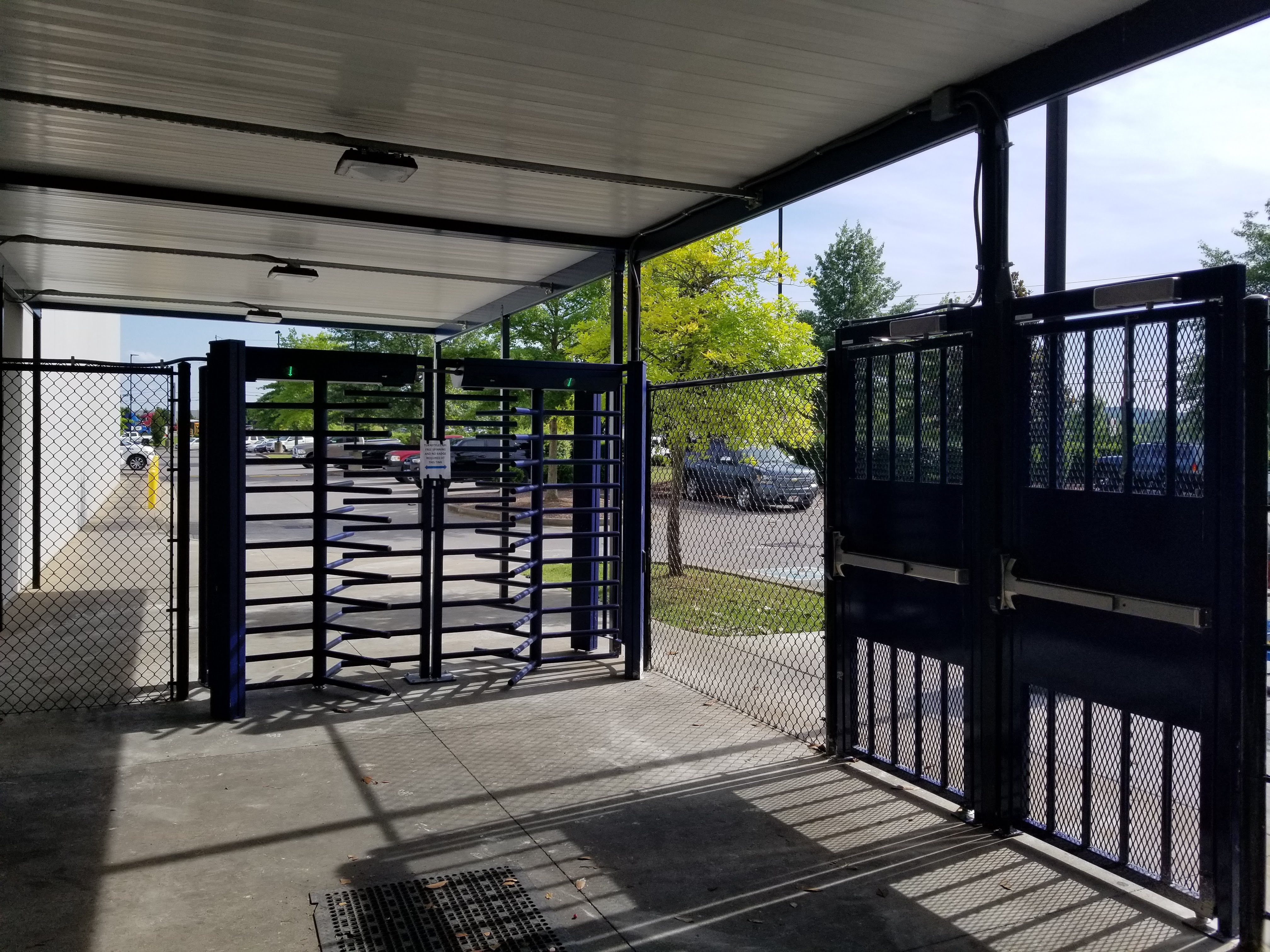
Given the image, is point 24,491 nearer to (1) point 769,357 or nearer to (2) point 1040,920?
(1) point 769,357

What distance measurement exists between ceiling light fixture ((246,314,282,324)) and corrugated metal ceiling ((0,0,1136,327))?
17.0 ft

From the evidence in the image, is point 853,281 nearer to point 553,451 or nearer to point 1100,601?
point 553,451

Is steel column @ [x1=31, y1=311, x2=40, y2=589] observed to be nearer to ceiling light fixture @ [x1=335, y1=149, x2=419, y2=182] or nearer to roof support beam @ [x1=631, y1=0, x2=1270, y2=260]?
ceiling light fixture @ [x1=335, y1=149, x2=419, y2=182]

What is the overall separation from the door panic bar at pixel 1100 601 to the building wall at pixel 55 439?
24.2 ft

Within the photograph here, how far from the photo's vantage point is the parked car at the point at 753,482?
8484 millimetres

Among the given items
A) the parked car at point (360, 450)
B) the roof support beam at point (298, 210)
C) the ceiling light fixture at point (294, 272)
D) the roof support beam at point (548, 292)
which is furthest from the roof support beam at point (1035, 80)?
the ceiling light fixture at point (294, 272)

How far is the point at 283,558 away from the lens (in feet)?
46.9

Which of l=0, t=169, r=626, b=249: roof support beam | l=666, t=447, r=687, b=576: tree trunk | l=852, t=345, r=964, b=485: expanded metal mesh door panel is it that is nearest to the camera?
l=852, t=345, r=964, b=485: expanded metal mesh door panel

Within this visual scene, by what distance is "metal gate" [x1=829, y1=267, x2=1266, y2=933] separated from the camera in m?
3.64

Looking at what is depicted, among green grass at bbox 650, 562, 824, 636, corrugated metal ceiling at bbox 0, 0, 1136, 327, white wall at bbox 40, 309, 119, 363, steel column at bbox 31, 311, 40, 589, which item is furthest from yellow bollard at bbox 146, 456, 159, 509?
corrugated metal ceiling at bbox 0, 0, 1136, 327

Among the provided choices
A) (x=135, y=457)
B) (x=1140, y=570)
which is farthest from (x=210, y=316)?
(x=135, y=457)

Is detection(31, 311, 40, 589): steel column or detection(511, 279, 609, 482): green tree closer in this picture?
detection(31, 311, 40, 589): steel column

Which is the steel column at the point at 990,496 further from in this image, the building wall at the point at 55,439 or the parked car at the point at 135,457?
the parked car at the point at 135,457

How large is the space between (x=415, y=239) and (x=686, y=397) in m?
4.95
